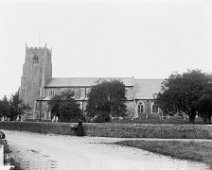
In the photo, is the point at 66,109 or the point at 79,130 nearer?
the point at 79,130

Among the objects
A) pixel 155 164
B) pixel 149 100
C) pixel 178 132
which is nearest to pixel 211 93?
pixel 178 132

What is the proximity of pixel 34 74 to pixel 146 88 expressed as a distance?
3066cm

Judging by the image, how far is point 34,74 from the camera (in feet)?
331

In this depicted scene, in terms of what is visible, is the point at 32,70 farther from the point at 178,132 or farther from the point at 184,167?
the point at 184,167

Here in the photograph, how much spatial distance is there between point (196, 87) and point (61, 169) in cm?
4248

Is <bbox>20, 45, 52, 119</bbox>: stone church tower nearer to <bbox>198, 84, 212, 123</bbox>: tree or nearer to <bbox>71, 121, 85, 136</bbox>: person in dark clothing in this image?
<bbox>198, 84, 212, 123</bbox>: tree

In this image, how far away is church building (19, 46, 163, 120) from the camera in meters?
96.1

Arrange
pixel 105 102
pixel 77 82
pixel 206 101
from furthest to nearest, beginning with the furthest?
pixel 77 82, pixel 105 102, pixel 206 101

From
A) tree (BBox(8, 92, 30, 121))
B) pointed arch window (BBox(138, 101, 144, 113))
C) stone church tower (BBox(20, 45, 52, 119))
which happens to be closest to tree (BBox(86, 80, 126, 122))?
tree (BBox(8, 92, 30, 121))

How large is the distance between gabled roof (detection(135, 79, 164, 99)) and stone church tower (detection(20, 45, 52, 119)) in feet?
82.4

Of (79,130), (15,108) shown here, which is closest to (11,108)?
(15,108)

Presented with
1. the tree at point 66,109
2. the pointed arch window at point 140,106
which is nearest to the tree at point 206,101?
the tree at point 66,109

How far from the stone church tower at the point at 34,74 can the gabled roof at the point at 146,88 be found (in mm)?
25120

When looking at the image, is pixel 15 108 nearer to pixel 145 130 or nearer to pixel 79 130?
pixel 79 130
